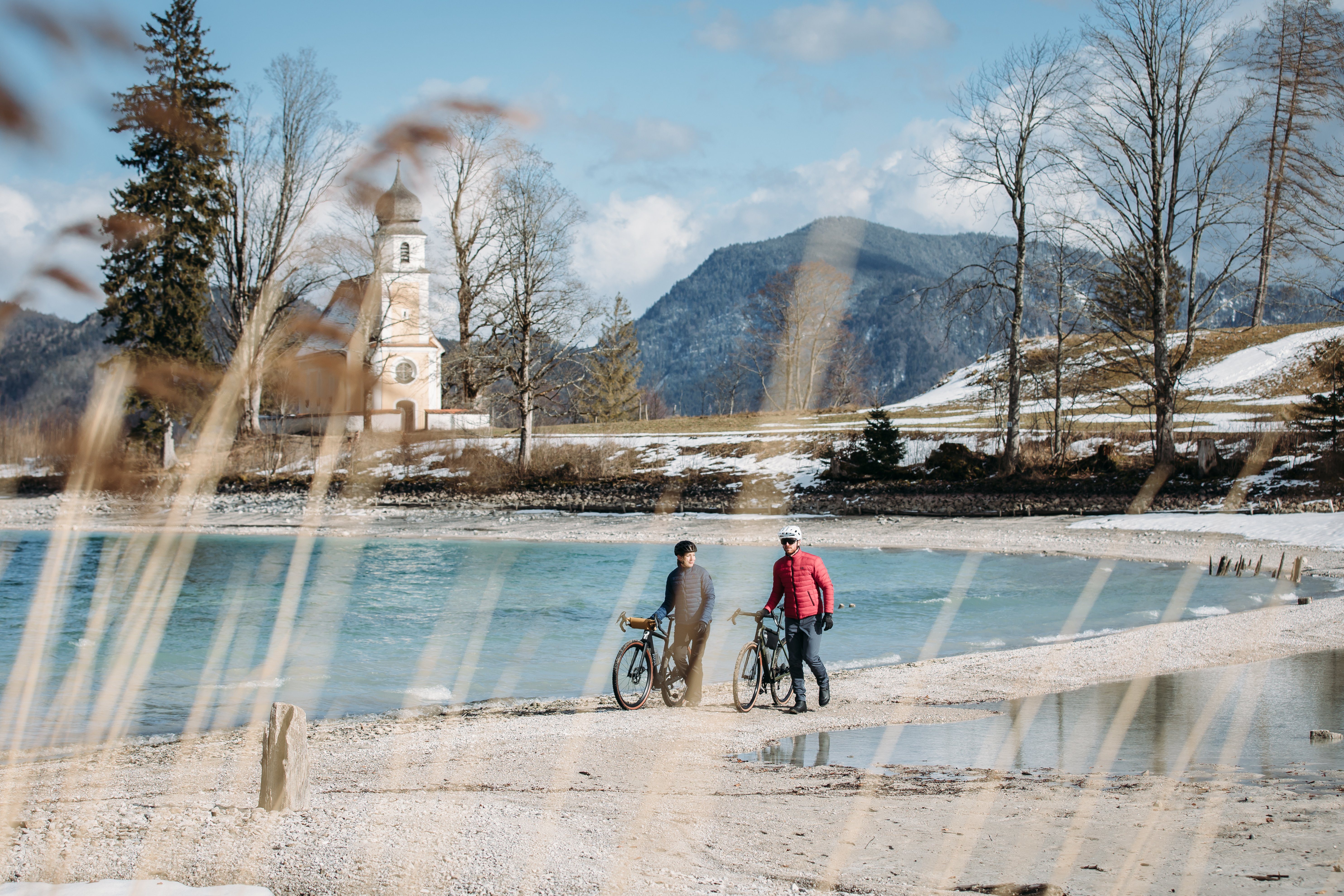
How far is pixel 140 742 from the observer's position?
36.8 ft

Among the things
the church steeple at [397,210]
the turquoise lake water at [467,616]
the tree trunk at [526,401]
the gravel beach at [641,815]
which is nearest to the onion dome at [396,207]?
the church steeple at [397,210]

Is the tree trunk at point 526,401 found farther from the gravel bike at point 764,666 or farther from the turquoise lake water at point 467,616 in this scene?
the gravel bike at point 764,666

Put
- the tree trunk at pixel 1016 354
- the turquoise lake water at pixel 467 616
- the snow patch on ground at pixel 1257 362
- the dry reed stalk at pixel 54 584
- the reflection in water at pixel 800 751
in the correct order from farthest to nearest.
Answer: the snow patch on ground at pixel 1257 362
the tree trunk at pixel 1016 354
the turquoise lake water at pixel 467 616
the reflection in water at pixel 800 751
the dry reed stalk at pixel 54 584

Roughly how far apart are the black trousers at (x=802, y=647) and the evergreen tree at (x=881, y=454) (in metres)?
28.6

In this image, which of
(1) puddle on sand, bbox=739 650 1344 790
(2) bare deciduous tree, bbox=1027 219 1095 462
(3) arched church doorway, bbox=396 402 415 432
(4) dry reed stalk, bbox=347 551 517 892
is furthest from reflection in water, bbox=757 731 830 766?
(3) arched church doorway, bbox=396 402 415 432

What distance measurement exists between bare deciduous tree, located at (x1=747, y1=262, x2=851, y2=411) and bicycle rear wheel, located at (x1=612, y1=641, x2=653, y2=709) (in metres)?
58.2

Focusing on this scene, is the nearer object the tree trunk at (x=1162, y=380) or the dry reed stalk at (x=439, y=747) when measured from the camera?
the dry reed stalk at (x=439, y=747)

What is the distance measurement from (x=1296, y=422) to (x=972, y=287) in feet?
39.9

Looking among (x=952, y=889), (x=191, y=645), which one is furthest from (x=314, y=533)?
(x=952, y=889)

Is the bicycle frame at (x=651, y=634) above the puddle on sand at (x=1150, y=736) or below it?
above

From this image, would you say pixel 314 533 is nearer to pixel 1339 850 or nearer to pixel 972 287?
pixel 972 287

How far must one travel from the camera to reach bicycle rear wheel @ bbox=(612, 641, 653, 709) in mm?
11844

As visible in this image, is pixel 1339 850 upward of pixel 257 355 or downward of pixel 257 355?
downward

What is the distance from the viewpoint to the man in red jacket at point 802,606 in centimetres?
1182
